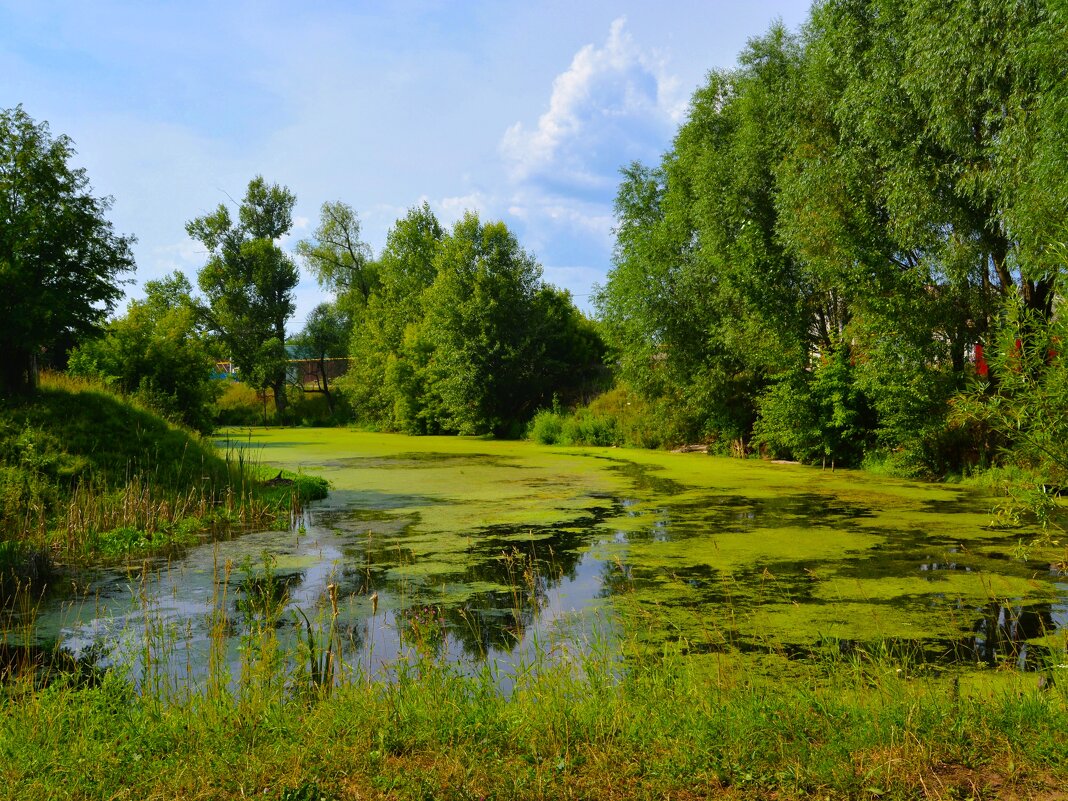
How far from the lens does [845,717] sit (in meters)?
3.48

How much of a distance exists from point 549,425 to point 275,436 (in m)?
11.2

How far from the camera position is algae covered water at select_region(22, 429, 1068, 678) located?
5.36m

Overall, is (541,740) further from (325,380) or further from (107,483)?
(325,380)

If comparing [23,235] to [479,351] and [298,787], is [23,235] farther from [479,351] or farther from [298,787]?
[479,351]

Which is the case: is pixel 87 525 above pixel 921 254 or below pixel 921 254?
below

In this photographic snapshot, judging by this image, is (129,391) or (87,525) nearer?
(87,525)

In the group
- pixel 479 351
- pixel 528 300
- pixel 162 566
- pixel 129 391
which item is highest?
pixel 528 300

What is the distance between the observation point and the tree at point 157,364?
15.8 m

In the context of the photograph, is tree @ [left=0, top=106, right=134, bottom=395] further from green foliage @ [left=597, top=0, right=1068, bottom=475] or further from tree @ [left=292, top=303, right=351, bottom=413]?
tree @ [left=292, top=303, right=351, bottom=413]

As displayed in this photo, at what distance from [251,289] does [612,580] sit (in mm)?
36125

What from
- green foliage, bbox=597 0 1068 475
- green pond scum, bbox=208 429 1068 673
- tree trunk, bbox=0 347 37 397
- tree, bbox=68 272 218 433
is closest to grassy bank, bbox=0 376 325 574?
tree trunk, bbox=0 347 37 397

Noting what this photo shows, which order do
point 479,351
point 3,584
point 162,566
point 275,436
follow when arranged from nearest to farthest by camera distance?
point 3,584 → point 162,566 → point 479,351 → point 275,436

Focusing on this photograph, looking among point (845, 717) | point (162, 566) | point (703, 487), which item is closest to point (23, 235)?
point (162, 566)

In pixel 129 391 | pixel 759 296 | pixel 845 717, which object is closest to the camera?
pixel 845 717
